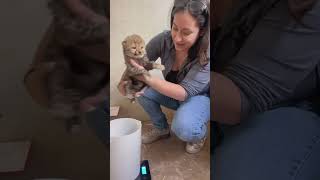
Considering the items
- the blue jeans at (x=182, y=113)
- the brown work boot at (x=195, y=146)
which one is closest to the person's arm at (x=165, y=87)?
the blue jeans at (x=182, y=113)

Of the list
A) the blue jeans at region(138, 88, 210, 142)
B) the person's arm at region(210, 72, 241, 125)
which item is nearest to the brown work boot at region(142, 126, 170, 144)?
the blue jeans at region(138, 88, 210, 142)

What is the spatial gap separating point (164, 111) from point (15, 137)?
13.1 inches

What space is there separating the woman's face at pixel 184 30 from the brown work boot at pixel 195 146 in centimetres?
21

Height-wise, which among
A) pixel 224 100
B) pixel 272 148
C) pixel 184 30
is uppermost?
pixel 184 30

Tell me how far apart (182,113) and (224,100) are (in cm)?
12

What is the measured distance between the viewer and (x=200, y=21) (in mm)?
718

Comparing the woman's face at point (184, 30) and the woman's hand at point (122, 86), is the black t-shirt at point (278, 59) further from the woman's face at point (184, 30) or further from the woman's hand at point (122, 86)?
the woman's hand at point (122, 86)

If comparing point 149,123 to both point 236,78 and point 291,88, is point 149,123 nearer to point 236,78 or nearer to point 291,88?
point 236,78

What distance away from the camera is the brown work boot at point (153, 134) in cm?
75

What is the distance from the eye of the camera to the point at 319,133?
2.67 ft

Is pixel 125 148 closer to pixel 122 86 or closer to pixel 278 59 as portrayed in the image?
pixel 122 86

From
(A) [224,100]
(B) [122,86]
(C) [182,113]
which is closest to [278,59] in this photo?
(A) [224,100]

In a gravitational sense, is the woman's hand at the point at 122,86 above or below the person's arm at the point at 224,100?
above

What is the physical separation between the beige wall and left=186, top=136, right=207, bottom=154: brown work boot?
0.22 meters
